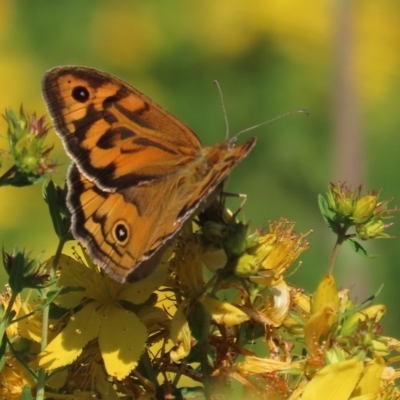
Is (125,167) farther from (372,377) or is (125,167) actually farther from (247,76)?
(247,76)

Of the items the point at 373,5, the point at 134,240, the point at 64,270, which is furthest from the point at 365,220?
the point at 373,5

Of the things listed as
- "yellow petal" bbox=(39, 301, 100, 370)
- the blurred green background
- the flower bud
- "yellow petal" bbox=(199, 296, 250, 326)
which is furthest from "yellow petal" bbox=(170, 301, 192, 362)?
the blurred green background

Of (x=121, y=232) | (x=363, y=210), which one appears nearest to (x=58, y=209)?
(x=121, y=232)

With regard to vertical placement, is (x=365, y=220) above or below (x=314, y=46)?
above

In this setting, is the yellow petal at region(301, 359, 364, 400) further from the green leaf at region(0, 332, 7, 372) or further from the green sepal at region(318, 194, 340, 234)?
the green leaf at region(0, 332, 7, 372)

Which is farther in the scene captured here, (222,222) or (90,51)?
(90,51)

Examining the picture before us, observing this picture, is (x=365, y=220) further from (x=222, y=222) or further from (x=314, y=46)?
(x=314, y=46)
